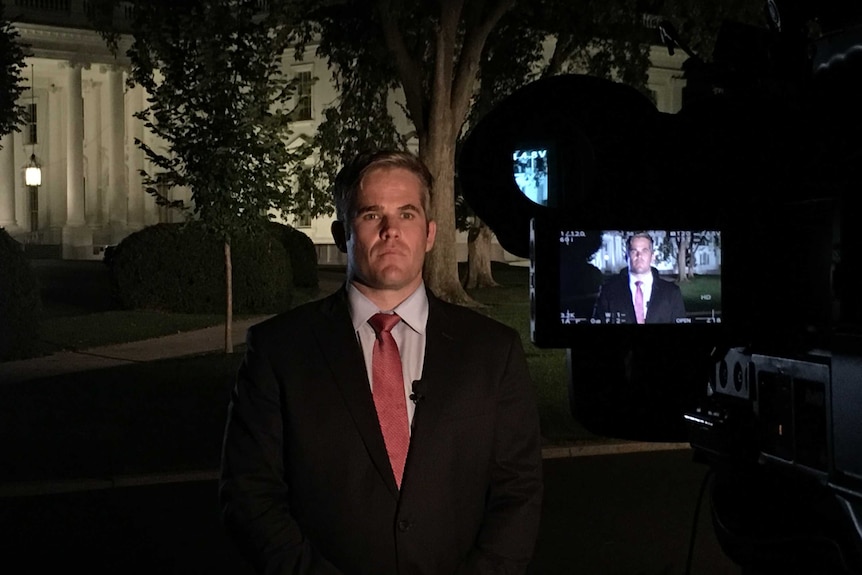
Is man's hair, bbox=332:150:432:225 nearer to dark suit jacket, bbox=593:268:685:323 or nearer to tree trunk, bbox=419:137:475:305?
dark suit jacket, bbox=593:268:685:323

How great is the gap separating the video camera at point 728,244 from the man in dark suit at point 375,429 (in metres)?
0.26

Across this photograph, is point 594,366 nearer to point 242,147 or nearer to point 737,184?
point 737,184

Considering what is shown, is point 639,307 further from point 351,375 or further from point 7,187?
point 7,187

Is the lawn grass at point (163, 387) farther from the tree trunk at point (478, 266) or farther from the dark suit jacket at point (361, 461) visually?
the tree trunk at point (478, 266)

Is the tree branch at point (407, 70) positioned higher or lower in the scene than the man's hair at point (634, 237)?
higher

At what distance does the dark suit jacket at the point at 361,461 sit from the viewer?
2926 millimetres

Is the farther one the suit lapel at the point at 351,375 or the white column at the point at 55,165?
the white column at the point at 55,165

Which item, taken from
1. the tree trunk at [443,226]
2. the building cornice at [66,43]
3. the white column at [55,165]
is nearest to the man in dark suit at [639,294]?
the tree trunk at [443,226]

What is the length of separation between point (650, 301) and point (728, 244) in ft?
0.75

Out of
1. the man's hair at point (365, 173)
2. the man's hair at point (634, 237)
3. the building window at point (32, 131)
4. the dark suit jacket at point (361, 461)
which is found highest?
the building window at point (32, 131)

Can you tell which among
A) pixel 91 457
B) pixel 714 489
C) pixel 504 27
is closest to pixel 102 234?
pixel 504 27

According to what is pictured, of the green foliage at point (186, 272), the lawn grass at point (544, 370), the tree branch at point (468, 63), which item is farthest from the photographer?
the tree branch at point (468, 63)

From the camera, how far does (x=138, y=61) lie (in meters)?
16.6

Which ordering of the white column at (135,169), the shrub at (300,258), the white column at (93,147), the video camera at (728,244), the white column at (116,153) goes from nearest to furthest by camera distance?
the video camera at (728,244) → the shrub at (300,258) → the white column at (116,153) → the white column at (135,169) → the white column at (93,147)
